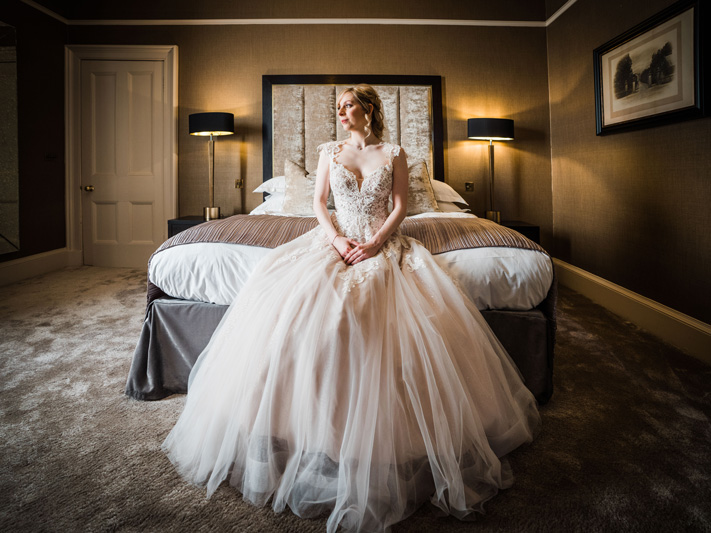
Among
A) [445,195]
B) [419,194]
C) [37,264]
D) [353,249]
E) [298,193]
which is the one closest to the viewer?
[353,249]

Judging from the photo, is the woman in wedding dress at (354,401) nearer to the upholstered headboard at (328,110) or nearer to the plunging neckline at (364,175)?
the plunging neckline at (364,175)

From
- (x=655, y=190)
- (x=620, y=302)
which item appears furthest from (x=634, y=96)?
(x=620, y=302)

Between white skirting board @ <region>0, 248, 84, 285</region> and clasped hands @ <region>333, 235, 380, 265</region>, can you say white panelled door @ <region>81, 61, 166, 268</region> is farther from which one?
clasped hands @ <region>333, 235, 380, 265</region>

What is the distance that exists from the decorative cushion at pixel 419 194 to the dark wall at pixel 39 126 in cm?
362

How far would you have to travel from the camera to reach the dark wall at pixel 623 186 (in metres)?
2.51

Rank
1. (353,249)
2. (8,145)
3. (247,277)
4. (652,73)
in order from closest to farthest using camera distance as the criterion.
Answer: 1. (353,249)
2. (247,277)
3. (652,73)
4. (8,145)

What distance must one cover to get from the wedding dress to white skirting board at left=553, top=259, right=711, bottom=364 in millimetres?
1541

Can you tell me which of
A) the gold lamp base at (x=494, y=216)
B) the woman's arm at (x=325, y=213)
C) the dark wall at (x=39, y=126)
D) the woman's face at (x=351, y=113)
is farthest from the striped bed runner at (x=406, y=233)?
the dark wall at (x=39, y=126)

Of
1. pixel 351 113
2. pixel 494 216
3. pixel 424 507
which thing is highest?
pixel 351 113

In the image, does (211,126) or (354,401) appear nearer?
(354,401)

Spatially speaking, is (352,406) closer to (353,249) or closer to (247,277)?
(353,249)

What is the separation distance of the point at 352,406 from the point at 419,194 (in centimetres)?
216

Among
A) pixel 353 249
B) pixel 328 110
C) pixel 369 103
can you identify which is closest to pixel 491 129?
pixel 328 110

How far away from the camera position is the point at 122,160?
4.65m
